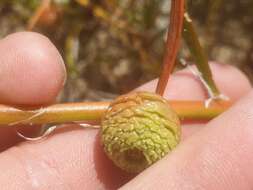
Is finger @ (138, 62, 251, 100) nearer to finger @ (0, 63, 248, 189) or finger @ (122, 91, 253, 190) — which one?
finger @ (0, 63, 248, 189)

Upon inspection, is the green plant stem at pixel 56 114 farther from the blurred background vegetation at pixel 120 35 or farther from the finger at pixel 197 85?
the blurred background vegetation at pixel 120 35

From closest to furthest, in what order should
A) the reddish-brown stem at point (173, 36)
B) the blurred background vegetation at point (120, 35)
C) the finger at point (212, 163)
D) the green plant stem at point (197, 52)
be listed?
the finger at point (212, 163), the reddish-brown stem at point (173, 36), the green plant stem at point (197, 52), the blurred background vegetation at point (120, 35)

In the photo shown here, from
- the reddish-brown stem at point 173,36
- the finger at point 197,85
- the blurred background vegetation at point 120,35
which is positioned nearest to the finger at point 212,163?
the reddish-brown stem at point 173,36

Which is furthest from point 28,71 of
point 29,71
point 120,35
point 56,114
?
point 120,35

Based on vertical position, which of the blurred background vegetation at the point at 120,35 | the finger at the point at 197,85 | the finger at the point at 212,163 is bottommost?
the blurred background vegetation at the point at 120,35

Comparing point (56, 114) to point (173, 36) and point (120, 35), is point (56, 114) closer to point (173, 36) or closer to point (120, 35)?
point (173, 36)

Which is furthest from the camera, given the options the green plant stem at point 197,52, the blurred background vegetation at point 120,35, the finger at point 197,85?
the blurred background vegetation at point 120,35

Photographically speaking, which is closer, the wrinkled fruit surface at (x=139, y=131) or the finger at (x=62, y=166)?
the wrinkled fruit surface at (x=139, y=131)

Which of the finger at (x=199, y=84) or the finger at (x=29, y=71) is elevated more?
the finger at (x=29, y=71)
